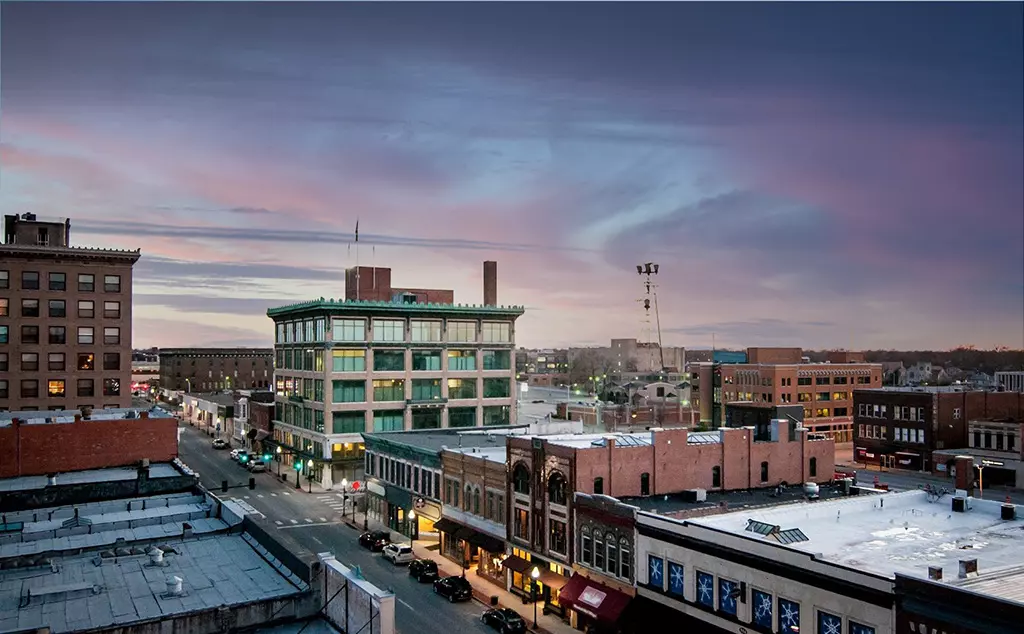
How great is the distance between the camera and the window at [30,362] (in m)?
76.2

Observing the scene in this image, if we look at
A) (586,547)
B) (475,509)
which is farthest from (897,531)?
(475,509)

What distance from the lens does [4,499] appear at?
31906mm

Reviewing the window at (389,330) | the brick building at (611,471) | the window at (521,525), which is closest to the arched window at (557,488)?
the brick building at (611,471)

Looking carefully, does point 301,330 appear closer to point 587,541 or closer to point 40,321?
point 40,321

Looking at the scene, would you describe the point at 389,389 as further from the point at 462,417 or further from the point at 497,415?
the point at 497,415

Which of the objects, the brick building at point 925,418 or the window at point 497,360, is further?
the window at point 497,360

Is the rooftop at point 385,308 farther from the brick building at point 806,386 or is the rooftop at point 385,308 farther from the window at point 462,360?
the brick building at point 806,386

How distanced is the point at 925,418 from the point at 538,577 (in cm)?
7294

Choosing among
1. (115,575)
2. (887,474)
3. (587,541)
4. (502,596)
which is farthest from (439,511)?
(887,474)

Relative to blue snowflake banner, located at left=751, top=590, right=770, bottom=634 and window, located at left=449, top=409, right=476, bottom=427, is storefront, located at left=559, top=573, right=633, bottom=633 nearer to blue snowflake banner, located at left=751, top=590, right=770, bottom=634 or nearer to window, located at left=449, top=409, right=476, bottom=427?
blue snowflake banner, located at left=751, top=590, right=770, bottom=634

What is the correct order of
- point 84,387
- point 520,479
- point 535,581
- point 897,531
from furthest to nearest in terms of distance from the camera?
point 84,387 → point 520,479 → point 535,581 → point 897,531

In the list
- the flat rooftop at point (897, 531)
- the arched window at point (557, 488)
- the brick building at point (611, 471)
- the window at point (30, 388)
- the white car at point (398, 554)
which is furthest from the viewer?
the window at point (30, 388)

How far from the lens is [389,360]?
Answer: 303 feet

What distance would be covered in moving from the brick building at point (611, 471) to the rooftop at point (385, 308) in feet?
141
